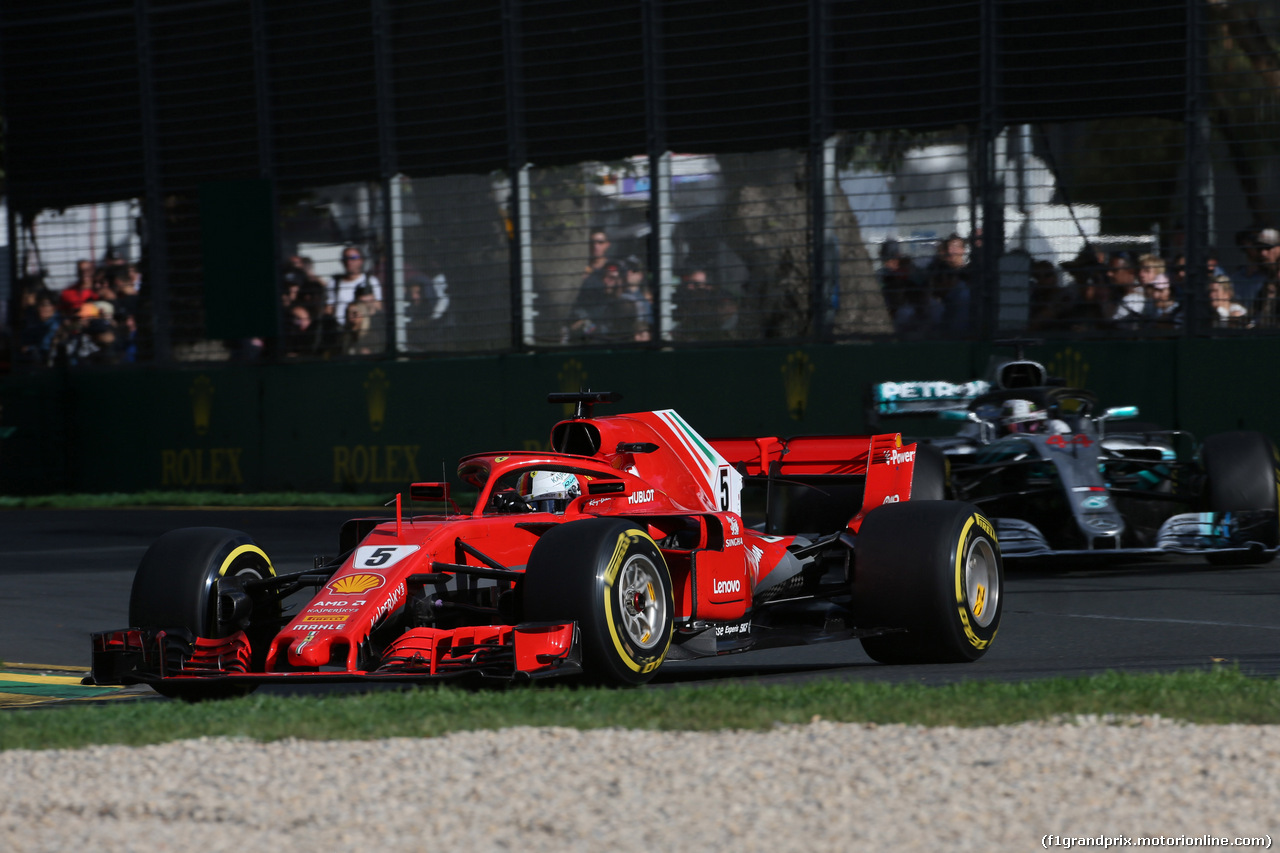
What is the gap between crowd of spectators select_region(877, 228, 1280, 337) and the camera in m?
17.0

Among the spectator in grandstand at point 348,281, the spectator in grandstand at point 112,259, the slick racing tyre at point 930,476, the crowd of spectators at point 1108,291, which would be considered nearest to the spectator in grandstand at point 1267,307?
the crowd of spectators at point 1108,291

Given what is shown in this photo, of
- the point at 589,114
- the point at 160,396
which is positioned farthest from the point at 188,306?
the point at 589,114

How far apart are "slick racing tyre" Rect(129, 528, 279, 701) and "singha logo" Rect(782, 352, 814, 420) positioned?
11242mm

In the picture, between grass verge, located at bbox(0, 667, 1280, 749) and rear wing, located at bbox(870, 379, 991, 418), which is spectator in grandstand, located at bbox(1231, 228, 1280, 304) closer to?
rear wing, located at bbox(870, 379, 991, 418)

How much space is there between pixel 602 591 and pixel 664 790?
1996 mm

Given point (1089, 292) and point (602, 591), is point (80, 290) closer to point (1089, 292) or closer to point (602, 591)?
point (1089, 292)

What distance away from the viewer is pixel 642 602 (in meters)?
7.30

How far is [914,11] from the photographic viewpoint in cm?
1856

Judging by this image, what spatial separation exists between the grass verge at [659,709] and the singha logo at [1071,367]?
10.8 metres

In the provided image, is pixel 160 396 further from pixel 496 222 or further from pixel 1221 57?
pixel 1221 57

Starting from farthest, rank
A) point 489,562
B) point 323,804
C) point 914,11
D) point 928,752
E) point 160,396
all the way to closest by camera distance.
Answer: point 160,396
point 914,11
point 489,562
point 928,752
point 323,804

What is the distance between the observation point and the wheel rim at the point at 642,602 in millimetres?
7125

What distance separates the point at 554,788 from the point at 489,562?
8.68ft

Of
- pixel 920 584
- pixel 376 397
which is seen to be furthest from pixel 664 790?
pixel 376 397
